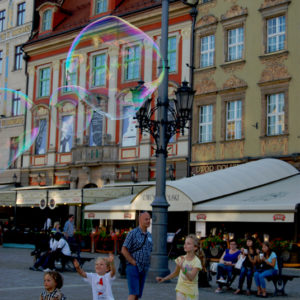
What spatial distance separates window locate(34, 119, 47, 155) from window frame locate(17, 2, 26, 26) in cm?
690

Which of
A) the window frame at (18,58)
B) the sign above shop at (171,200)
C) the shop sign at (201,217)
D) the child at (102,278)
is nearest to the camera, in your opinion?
the child at (102,278)

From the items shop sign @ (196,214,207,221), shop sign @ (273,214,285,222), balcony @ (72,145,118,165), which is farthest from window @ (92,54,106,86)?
shop sign @ (273,214,285,222)

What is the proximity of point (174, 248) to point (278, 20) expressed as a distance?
9.80 m

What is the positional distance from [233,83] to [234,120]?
1.53m

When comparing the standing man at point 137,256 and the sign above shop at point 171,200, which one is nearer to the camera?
the standing man at point 137,256

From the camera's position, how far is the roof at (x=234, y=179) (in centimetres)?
2019

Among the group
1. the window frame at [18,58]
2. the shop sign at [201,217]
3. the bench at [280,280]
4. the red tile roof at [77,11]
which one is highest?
the red tile roof at [77,11]

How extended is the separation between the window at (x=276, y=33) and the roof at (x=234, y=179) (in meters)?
4.53

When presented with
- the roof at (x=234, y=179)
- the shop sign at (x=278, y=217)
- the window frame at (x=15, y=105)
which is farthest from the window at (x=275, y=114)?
the window frame at (x=15, y=105)

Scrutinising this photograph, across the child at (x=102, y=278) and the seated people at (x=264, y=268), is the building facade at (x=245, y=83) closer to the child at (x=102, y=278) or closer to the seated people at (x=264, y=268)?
the seated people at (x=264, y=268)

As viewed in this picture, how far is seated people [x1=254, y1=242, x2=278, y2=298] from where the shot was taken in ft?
40.5

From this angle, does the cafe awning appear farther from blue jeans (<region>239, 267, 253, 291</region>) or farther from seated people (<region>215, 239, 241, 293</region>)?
blue jeans (<region>239, 267, 253, 291</region>)

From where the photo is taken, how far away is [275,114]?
23.6 metres

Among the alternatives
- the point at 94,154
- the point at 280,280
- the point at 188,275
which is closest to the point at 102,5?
the point at 94,154
